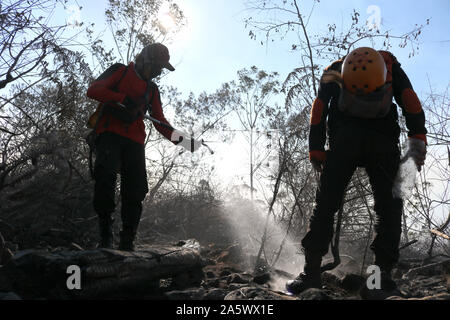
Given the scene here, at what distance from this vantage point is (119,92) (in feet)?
11.5

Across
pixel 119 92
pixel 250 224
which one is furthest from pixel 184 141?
pixel 250 224

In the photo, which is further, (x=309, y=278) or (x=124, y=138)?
(x=124, y=138)

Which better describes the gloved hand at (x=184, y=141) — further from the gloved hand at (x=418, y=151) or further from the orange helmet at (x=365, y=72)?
the gloved hand at (x=418, y=151)

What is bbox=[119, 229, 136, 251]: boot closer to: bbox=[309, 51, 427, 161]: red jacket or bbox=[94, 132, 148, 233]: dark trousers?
bbox=[94, 132, 148, 233]: dark trousers

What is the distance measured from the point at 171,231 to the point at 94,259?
690 cm

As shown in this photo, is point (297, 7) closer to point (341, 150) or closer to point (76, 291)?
point (341, 150)

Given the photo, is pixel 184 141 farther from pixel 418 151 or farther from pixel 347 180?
pixel 418 151

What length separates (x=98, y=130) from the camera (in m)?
3.54

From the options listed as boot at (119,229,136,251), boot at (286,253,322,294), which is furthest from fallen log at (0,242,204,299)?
boot at (286,253,322,294)

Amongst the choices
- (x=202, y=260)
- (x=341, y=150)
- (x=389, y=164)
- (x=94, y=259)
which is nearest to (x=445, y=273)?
(x=389, y=164)

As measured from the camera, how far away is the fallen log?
2480mm

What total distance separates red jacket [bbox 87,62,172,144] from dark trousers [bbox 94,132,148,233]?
0.25 ft

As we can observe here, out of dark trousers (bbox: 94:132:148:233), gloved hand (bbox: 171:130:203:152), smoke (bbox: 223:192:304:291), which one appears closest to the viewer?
dark trousers (bbox: 94:132:148:233)

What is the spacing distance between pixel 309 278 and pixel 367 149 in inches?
45.1
